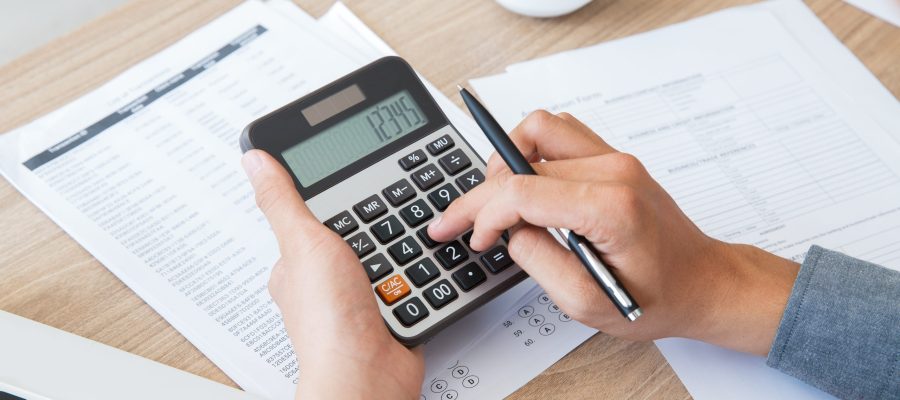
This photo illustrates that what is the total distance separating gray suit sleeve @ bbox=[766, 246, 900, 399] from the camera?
19.5 inches

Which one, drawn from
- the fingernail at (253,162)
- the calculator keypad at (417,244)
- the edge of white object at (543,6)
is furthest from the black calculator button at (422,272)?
the edge of white object at (543,6)

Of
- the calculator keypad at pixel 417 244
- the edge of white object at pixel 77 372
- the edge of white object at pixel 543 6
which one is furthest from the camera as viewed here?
the edge of white object at pixel 543 6

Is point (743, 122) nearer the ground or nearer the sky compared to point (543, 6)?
nearer the ground

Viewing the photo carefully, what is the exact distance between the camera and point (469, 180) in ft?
1.84

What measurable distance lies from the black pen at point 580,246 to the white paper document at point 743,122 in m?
0.10

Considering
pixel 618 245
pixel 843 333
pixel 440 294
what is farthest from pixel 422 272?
pixel 843 333

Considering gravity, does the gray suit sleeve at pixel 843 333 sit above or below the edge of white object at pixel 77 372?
below

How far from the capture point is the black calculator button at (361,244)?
0.52 m

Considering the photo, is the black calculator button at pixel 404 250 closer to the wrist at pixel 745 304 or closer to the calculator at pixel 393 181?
the calculator at pixel 393 181

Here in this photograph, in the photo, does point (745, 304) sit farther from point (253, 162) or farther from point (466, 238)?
point (253, 162)

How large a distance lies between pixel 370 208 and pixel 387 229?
0.02 meters

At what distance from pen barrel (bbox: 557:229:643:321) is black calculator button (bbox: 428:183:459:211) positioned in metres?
0.10

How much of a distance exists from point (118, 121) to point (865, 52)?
0.62 metres

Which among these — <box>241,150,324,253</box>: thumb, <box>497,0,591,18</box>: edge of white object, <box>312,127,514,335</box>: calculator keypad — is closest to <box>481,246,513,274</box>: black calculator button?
<box>312,127,514,335</box>: calculator keypad
